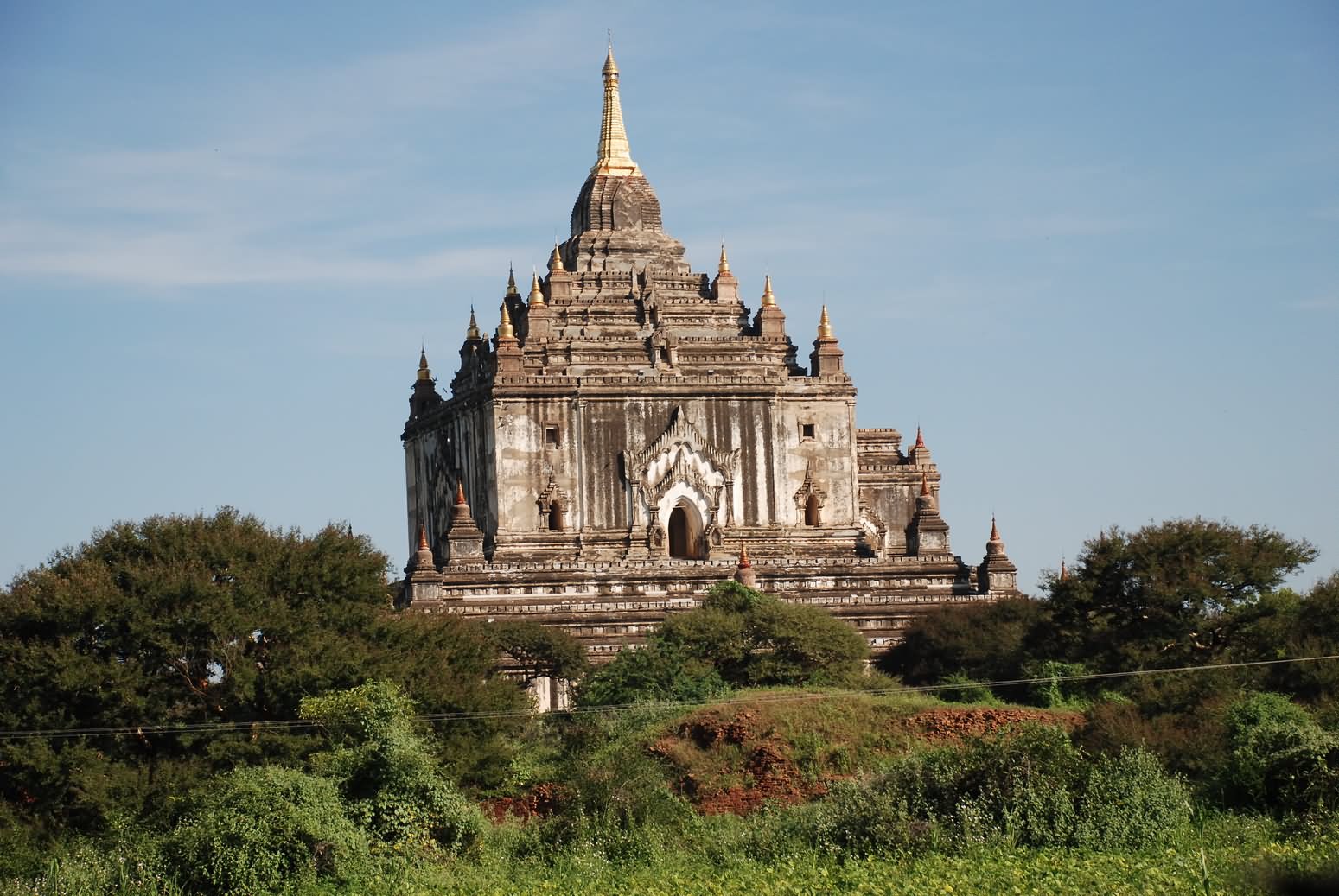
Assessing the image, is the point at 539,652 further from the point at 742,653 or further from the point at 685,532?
the point at 685,532

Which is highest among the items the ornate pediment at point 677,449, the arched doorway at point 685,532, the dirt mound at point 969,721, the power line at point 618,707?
the ornate pediment at point 677,449

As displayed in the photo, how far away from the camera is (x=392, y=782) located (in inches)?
1359

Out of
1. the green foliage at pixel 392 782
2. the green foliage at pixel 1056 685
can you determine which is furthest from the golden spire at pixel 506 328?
the green foliage at pixel 392 782

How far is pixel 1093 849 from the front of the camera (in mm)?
33219

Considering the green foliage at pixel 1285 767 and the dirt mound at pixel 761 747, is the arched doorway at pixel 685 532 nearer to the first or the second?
the dirt mound at pixel 761 747

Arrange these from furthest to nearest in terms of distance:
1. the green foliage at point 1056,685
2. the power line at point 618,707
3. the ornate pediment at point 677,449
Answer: the ornate pediment at point 677,449 < the green foliage at point 1056,685 < the power line at point 618,707

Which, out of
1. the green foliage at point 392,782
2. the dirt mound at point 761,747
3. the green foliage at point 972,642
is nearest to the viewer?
the green foliage at point 392,782

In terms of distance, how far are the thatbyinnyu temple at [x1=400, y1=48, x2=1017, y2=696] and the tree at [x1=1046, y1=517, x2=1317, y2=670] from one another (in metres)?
9.55

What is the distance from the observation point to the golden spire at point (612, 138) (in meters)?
64.7

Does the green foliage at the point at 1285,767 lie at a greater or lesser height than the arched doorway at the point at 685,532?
lesser

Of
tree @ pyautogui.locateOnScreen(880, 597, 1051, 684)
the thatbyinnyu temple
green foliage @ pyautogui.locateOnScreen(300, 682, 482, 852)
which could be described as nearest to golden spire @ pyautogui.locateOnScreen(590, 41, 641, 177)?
the thatbyinnyu temple

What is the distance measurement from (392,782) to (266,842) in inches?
103

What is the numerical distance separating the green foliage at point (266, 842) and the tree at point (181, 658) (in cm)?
278

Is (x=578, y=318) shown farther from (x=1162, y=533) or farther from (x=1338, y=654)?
(x=1338, y=654)
